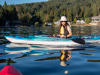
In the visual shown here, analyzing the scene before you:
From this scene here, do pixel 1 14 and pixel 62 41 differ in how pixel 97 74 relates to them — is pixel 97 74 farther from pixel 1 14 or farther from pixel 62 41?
pixel 1 14

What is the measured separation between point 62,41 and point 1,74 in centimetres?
651

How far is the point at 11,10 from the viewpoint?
73.4m

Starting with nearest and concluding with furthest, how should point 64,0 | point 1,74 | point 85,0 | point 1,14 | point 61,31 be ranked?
point 1,74 → point 61,31 → point 1,14 → point 85,0 → point 64,0

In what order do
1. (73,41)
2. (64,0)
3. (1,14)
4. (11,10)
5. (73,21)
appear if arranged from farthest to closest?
1. (64,0)
2. (73,21)
3. (11,10)
4. (1,14)
5. (73,41)

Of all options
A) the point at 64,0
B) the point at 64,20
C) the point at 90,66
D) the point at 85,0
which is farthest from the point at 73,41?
the point at 64,0

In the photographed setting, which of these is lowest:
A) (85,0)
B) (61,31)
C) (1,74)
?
(1,74)

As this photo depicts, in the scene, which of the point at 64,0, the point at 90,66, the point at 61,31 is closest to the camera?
the point at 90,66

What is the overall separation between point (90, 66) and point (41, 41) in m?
5.05

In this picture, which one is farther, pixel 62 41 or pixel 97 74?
pixel 62 41

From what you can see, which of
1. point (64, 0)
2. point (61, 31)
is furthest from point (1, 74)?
point (64, 0)

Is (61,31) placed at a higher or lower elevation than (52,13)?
lower

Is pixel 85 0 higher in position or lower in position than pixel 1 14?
higher

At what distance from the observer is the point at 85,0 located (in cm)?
16912

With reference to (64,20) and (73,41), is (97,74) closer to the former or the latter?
(73,41)
